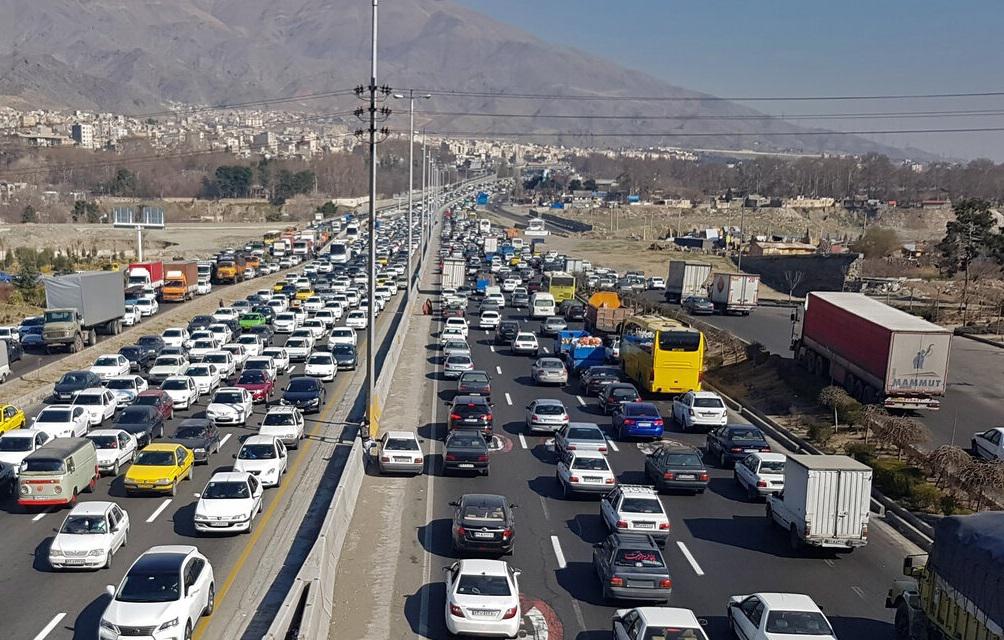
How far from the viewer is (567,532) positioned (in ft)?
73.2

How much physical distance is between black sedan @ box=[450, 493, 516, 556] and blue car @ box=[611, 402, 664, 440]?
11.9m

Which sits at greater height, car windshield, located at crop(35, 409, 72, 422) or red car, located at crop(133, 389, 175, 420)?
car windshield, located at crop(35, 409, 72, 422)

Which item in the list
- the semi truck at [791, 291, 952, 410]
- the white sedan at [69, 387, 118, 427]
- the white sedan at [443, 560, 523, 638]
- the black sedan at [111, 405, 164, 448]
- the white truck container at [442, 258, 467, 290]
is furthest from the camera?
the white truck container at [442, 258, 467, 290]

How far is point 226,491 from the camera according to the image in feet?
69.7

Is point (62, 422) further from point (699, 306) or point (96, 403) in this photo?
point (699, 306)

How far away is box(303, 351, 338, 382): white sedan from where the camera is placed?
3988 centimetres

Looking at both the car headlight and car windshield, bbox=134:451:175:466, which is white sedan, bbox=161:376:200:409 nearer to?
car windshield, bbox=134:451:175:466

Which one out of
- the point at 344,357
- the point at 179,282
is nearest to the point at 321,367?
the point at 344,357

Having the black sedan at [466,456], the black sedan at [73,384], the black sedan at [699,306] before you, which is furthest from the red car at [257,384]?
the black sedan at [699,306]

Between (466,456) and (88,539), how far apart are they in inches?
414

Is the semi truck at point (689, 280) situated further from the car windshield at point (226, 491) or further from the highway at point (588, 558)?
the car windshield at point (226, 491)

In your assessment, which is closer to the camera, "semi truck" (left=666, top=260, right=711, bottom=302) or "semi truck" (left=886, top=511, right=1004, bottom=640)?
"semi truck" (left=886, top=511, right=1004, bottom=640)

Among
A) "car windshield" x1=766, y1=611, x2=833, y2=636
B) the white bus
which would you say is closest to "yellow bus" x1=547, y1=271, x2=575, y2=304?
the white bus

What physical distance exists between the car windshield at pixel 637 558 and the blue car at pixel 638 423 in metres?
13.7
